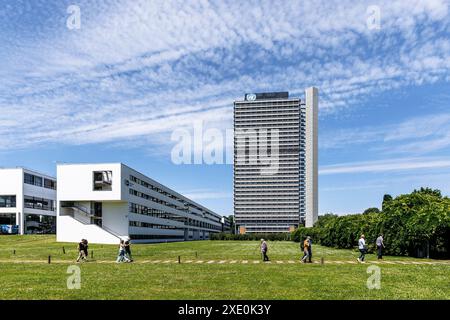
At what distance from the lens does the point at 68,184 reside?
285 ft

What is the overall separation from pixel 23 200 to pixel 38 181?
38.7ft

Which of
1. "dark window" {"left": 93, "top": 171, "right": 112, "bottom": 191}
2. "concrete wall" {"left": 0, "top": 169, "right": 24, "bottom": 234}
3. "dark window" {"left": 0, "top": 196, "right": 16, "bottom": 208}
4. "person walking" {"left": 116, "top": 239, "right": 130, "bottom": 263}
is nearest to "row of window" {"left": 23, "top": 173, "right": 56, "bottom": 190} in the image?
"concrete wall" {"left": 0, "top": 169, "right": 24, "bottom": 234}

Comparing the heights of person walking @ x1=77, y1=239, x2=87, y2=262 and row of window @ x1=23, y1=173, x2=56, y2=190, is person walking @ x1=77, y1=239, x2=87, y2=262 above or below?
below

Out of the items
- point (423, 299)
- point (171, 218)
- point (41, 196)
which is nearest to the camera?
point (423, 299)

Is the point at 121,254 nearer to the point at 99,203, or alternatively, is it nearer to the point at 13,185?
the point at 99,203

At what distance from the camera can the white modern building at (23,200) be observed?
361 ft

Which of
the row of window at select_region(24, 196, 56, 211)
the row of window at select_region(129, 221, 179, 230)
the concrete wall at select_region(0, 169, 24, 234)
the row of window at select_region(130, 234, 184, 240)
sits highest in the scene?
the concrete wall at select_region(0, 169, 24, 234)

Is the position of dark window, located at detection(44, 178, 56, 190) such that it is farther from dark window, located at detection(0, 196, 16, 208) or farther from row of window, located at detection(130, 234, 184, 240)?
row of window, located at detection(130, 234, 184, 240)

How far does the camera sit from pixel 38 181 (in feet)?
401

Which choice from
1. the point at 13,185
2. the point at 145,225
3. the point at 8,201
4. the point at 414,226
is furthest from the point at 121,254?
the point at 8,201

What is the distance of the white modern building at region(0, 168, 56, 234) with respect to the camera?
10994 centimetres

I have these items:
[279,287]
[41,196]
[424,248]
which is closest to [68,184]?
[41,196]
